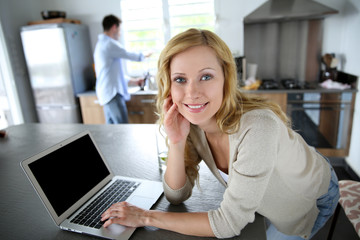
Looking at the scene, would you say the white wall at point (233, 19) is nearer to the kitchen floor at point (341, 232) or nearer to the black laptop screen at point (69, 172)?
the kitchen floor at point (341, 232)

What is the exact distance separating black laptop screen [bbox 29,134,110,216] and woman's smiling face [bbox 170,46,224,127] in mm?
433

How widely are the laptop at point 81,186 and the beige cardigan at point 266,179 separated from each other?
0.16 meters

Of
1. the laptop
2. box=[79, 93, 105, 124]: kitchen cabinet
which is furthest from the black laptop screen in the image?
box=[79, 93, 105, 124]: kitchen cabinet

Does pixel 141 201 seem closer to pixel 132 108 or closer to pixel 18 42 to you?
pixel 132 108

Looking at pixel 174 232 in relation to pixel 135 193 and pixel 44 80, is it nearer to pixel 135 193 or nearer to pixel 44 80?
pixel 135 193

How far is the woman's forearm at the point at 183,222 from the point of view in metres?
0.77

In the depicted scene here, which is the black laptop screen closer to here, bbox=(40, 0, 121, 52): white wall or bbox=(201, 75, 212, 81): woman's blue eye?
bbox=(201, 75, 212, 81): woman's blue eye

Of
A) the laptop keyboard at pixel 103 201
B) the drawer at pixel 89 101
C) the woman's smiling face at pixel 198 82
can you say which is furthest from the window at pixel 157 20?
the laptop keyboard at pixel 103 201

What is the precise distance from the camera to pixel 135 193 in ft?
3.26

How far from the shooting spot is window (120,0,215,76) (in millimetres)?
3383

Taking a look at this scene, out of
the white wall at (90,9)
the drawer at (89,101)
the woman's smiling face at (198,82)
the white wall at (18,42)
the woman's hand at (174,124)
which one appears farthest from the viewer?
the white wall at (90,9)

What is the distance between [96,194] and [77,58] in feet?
9.82

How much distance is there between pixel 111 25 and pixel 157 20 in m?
0.75

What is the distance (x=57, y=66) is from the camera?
3.40 meters
